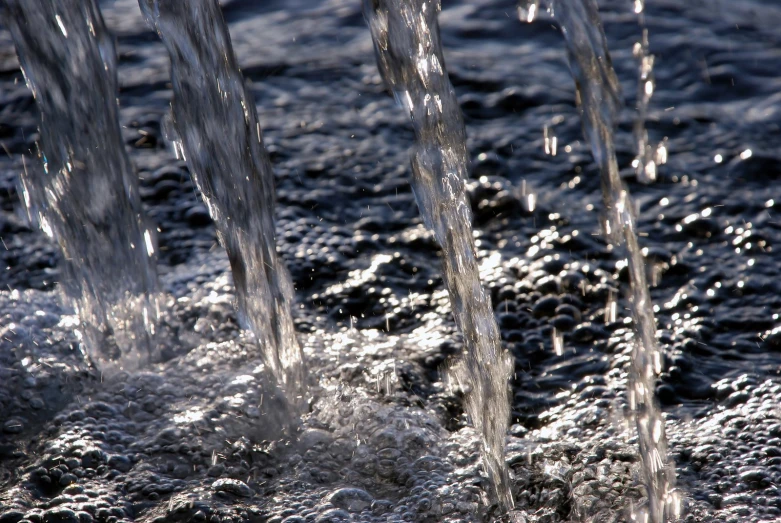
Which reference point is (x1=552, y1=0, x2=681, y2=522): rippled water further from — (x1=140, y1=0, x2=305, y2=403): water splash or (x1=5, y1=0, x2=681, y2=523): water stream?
(x1=140, y1=0, x2=305, y2=403): water splash

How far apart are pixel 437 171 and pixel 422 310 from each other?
489 mm

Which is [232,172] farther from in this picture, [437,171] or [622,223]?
[622,223]

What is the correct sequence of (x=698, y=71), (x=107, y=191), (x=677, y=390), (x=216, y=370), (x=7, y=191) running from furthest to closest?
(x=698, y=71)
(x=7, y=191)
(x=107, y=191)
(x=216, y=370)
(x=677, y=390)

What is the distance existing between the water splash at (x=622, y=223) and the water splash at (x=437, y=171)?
1.08 feet

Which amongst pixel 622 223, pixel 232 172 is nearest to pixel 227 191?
pixel 232 172

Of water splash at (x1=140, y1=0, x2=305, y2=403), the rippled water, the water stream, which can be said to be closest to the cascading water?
the rippled water

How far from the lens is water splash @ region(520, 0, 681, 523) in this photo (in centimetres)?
198

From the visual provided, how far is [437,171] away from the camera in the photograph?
89.6 inches

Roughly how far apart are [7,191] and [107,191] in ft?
2.50

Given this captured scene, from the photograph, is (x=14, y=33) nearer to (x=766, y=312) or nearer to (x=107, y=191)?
(x=107, y=191)

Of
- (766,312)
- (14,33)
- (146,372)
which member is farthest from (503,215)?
(14,33)

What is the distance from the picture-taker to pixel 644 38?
3.90m

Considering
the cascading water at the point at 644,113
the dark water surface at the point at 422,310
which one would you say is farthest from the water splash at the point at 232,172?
the cascading water at the point at 644,113

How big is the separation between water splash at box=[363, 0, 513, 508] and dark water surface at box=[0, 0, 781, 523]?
12cm
